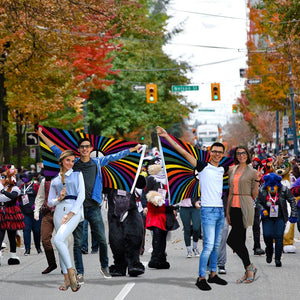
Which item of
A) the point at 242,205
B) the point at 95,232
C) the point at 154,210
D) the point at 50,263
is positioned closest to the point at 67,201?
the point at 95,232

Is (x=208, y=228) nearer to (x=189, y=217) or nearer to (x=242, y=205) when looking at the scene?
(x=242, y=205)

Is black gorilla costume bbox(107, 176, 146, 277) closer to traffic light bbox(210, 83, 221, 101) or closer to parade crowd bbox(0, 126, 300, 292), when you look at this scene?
parade crowd bbox(0, 126, 300, 292)

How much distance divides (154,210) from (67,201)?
3.03 m

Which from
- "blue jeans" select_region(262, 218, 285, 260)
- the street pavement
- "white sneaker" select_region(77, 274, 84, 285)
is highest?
"blue jeans" select_region(262, 218, 285, 260)

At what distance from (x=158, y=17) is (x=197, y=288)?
5682cm

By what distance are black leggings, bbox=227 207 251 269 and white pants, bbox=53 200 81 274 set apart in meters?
2.24

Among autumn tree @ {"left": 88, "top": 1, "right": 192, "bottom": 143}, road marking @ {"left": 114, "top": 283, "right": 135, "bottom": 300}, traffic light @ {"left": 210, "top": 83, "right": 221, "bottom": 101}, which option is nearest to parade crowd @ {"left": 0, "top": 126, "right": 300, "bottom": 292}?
road marking @ {"left": 114, "top": 283, "right": 135, "bottom": 300}

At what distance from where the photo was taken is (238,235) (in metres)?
10.6

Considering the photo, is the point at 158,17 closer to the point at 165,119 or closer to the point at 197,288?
the point at 165,119

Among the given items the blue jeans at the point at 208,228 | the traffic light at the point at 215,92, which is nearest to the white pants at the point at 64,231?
the blue jeans at the point at 208,228

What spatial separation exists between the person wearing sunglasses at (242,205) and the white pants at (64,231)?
7.40ft

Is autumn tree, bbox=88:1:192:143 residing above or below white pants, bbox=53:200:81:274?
above

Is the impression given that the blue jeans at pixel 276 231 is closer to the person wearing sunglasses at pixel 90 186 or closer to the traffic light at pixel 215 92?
the person wearing sunglasses at pixel 90 186

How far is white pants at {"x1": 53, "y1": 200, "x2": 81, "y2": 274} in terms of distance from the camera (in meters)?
9.53
